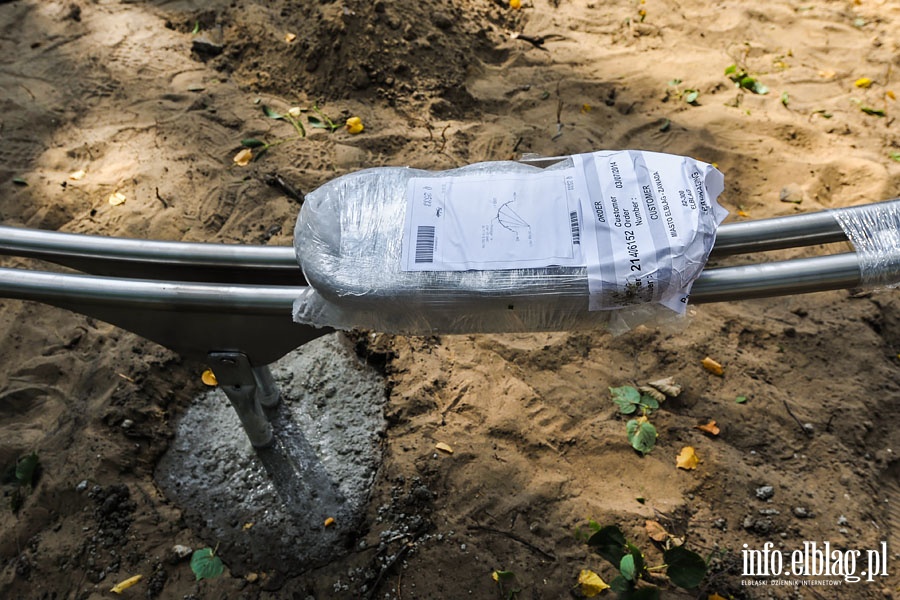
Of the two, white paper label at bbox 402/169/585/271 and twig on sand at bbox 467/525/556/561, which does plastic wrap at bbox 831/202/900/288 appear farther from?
twig on sand at bbox 467/525/556/561

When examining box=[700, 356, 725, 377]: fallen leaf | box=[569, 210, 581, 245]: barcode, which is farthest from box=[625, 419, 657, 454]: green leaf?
box=[569, 210, 581, 245]: barcode

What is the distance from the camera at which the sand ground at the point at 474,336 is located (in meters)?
1.86

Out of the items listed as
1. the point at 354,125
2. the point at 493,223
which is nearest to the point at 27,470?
the point at 493,223

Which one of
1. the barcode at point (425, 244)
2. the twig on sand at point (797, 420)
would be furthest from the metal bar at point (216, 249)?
the twig on sand at point (797, 420)

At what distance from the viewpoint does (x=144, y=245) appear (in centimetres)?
121

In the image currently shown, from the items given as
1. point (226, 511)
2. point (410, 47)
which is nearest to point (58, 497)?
point (226, 511)

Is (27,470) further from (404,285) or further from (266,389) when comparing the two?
(404,285)

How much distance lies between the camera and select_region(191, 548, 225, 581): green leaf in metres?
1.72

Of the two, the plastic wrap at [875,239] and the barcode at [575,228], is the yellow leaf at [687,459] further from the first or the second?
the barcode at [575,228]

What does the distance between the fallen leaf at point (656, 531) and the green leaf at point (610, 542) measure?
0.18 m

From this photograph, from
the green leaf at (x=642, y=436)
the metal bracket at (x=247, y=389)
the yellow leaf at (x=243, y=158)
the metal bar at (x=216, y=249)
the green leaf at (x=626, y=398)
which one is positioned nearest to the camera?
the metal bar at (x=216, y=249)

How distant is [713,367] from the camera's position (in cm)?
228

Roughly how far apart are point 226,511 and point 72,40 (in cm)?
291

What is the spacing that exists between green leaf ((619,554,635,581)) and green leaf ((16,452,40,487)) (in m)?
1.78
